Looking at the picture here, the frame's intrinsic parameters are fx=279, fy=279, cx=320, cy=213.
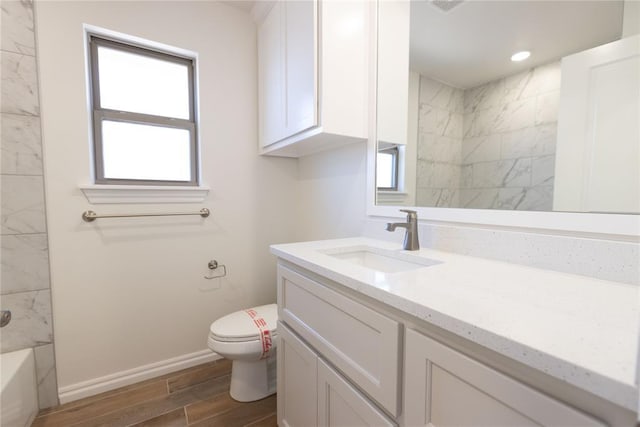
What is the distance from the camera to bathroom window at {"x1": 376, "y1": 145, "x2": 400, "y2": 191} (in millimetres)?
1456

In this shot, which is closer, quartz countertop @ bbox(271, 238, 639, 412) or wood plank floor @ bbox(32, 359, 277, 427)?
quartz countertop @ bbox(271, 238, 639, 412)

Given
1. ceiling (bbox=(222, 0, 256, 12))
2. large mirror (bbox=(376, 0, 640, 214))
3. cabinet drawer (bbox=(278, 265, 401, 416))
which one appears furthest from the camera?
ceiling (bbox=(222, 0, 256, 12))

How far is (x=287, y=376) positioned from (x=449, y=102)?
4.52 ft

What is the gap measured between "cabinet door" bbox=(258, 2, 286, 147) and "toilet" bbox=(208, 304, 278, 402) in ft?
3.61

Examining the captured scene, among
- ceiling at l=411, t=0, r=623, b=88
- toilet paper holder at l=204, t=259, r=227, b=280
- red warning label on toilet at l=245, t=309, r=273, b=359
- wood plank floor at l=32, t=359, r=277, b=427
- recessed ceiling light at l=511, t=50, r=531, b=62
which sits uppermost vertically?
ceiling at l=411, t=0, r=623, b=88

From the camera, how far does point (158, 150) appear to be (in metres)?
1.85

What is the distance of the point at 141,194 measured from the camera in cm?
169

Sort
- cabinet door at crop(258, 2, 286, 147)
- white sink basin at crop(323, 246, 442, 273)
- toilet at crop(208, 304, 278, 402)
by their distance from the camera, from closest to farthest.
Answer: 1. white sink basin at crop(323, 246, 442, 273)
2. toilet at crop(208, 304, 278, 402)
3. cabinet door at crop(258, 2, 286, 147)

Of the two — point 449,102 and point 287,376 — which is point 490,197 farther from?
point 287,376

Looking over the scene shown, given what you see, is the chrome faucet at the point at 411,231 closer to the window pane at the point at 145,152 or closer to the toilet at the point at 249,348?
the toilet at the point at 249,348

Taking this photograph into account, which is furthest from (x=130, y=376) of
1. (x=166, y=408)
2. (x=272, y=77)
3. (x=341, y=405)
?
(x=272, y=77)

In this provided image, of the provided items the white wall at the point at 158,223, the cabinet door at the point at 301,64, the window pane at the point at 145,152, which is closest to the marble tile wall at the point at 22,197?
the white wall at the point at 158,223

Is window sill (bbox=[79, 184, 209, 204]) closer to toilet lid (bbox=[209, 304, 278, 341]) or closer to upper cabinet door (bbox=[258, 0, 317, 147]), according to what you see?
upper cabinet door (bbox=[258, 0, 317, 147])

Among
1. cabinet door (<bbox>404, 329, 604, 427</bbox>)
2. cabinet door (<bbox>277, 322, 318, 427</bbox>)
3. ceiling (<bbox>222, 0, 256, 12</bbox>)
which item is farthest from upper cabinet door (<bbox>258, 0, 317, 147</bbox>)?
cabinet door (<bbox>404, 329, 604, 427</bbox>)
